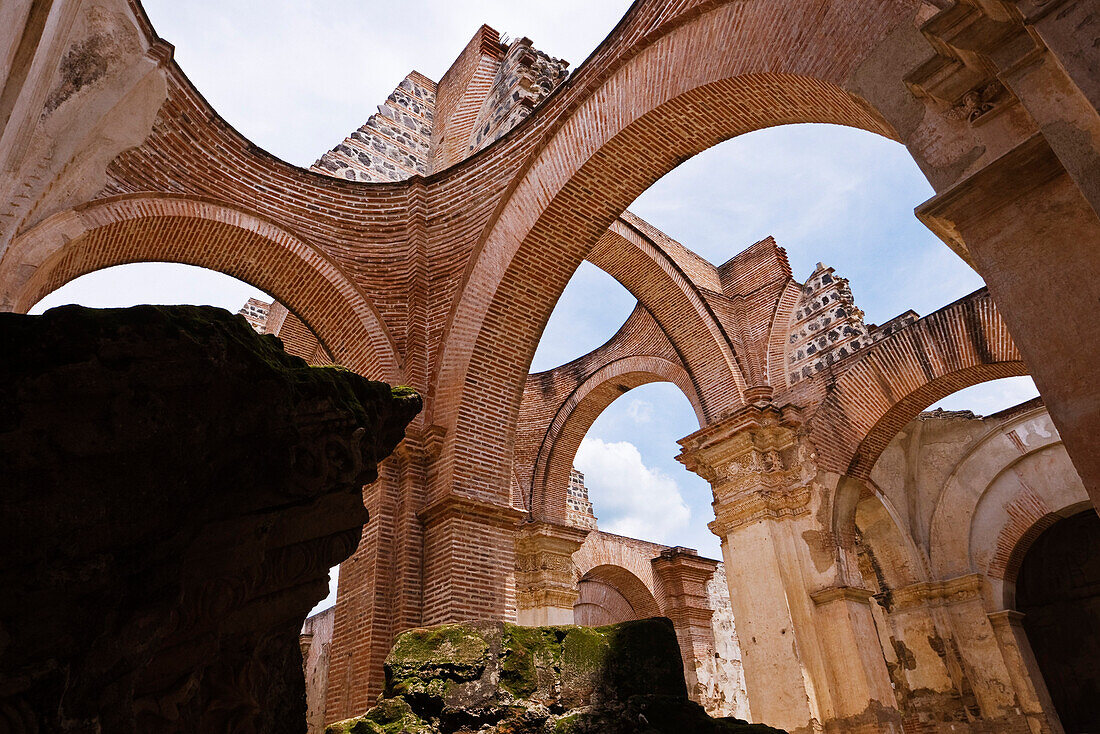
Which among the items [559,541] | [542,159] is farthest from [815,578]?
[542,159]

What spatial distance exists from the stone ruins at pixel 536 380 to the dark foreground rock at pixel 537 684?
11 cm

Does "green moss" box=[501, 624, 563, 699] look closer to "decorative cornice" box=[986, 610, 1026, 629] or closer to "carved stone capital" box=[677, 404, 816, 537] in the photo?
"carved stone capital" box=[677, 404, 816, 537]

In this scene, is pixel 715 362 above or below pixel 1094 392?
above

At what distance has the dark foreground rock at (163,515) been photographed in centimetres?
128

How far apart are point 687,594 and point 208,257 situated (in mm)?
10328

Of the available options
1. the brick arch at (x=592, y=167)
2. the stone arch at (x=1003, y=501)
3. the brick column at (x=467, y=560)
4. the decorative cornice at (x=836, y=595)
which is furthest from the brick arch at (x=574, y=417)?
the stone arch at (x=1003, y=501)

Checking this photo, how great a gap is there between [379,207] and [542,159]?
1.89 metres

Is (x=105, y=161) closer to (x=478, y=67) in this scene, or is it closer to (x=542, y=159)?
(x=542, y=159)

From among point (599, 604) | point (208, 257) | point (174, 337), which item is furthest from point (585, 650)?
point (599, 604)

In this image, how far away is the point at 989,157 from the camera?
2.86 m

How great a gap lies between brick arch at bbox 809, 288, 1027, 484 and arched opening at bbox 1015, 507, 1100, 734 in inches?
270

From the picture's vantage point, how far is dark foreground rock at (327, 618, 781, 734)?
7.07 ft

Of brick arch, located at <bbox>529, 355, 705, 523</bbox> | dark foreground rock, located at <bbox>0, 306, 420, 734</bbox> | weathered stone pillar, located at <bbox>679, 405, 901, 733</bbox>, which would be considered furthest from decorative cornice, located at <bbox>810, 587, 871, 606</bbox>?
dark foreground rock, located at <bbox>0, 306, 420, 734</bbox>

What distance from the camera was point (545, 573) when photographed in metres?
10.4
